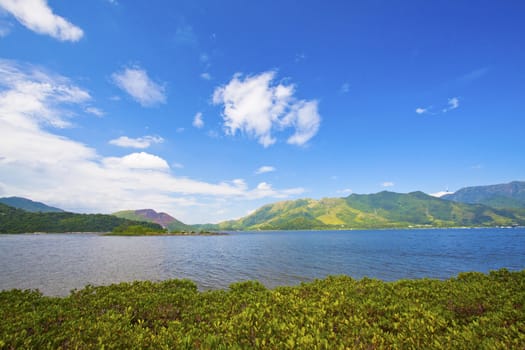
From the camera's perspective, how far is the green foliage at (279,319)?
878 centimetres

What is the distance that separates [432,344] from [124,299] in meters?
17.5

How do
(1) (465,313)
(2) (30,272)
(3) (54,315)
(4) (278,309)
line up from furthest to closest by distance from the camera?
(2) (30,272) → (1) (465,313) → (4) (278,309) → (3) (54,315)

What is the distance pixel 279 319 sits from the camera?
37.6ft

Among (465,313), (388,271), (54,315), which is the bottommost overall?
(388,271)

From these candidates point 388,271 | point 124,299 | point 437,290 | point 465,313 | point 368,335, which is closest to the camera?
point 368,335

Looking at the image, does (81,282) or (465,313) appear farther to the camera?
(81,282)

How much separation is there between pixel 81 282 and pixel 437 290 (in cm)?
5838

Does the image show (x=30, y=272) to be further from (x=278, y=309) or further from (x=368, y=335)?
(x=368, y=335)

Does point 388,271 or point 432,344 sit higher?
point 432,344

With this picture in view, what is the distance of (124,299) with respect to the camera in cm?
1628

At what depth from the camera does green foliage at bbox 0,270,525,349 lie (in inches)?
346

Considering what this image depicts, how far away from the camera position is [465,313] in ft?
46.9

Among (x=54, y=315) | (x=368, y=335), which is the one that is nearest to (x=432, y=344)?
(x=368, y=335)

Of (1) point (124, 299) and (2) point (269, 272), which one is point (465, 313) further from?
(2) point (269, 272)
